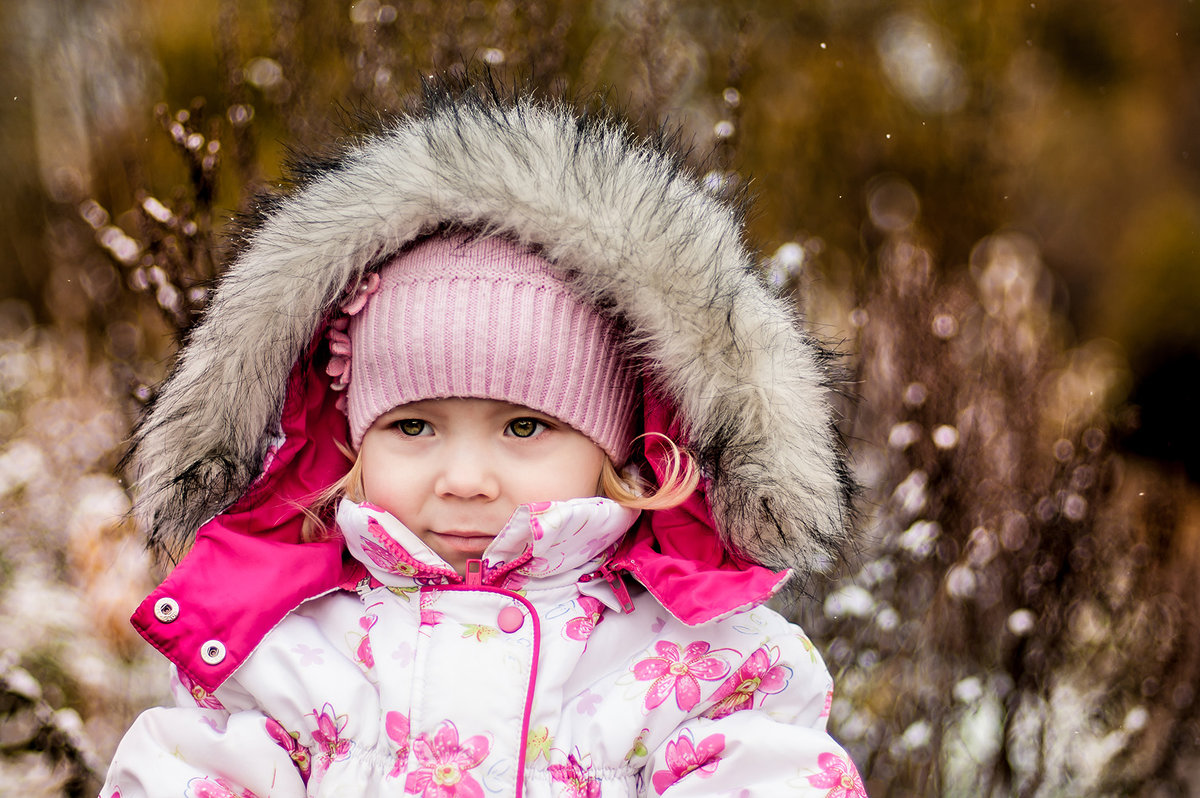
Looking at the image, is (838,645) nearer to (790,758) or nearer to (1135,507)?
(1135,507)

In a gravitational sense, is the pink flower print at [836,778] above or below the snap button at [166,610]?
below

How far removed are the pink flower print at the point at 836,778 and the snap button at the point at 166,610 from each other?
1.04 meters

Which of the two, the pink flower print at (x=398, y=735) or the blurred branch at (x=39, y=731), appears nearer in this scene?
the pink flower print at (x=398, y=735)

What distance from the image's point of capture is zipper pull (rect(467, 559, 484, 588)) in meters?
1.53

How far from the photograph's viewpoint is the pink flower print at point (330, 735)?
1472 millimetres

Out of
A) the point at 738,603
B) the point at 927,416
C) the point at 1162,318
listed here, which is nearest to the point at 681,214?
the point at 738,603

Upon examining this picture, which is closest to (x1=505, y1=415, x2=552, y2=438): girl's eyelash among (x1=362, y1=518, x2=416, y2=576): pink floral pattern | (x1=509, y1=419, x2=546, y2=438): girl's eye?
(x1=509, y1=419, x2=546, y2=438): girl's eye

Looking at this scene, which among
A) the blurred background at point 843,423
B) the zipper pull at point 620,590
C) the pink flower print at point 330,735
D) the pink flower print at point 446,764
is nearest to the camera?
the pink flower print at point 446,764

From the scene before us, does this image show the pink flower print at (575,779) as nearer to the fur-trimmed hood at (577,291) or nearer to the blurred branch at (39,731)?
the fur-trimmed hood at (577,291)

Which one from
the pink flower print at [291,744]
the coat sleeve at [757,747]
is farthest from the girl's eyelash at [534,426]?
the pink flower print at [291,744]

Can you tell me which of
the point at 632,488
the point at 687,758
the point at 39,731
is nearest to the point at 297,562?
the point at 632,488

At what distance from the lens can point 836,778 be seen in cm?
141

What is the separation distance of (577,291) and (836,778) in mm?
863

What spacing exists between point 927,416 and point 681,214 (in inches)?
59.7
